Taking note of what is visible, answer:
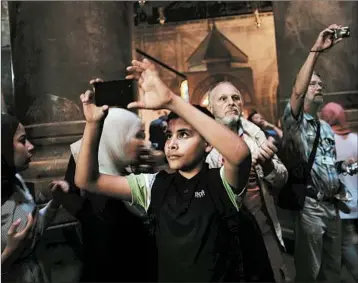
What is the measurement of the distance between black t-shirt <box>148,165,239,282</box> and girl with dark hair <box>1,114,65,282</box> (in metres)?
0.38

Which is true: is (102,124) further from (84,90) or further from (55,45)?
(55,45)

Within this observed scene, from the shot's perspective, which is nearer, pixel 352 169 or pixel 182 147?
pixel 182 147

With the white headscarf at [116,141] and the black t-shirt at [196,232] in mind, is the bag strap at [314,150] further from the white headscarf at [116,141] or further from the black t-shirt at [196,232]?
the white headscarf at [116,141]

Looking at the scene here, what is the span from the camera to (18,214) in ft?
4.87

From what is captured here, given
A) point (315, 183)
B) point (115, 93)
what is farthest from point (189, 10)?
point (315, 183)

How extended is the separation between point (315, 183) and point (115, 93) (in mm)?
733

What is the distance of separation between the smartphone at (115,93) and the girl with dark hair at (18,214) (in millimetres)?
290

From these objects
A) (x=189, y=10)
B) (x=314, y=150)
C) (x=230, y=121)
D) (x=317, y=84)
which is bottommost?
(x=314, y=150)

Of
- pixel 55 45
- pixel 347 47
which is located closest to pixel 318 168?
pixel 347 47

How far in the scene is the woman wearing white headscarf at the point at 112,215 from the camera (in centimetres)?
145

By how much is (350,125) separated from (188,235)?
0.67 meters

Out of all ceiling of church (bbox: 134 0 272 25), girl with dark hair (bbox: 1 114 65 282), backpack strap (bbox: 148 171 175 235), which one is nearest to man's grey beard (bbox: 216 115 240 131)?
backpack strap (bbox: 148 171 175 235)

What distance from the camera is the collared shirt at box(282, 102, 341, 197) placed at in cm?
151

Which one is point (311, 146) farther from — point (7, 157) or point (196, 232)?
point (7, 157)
